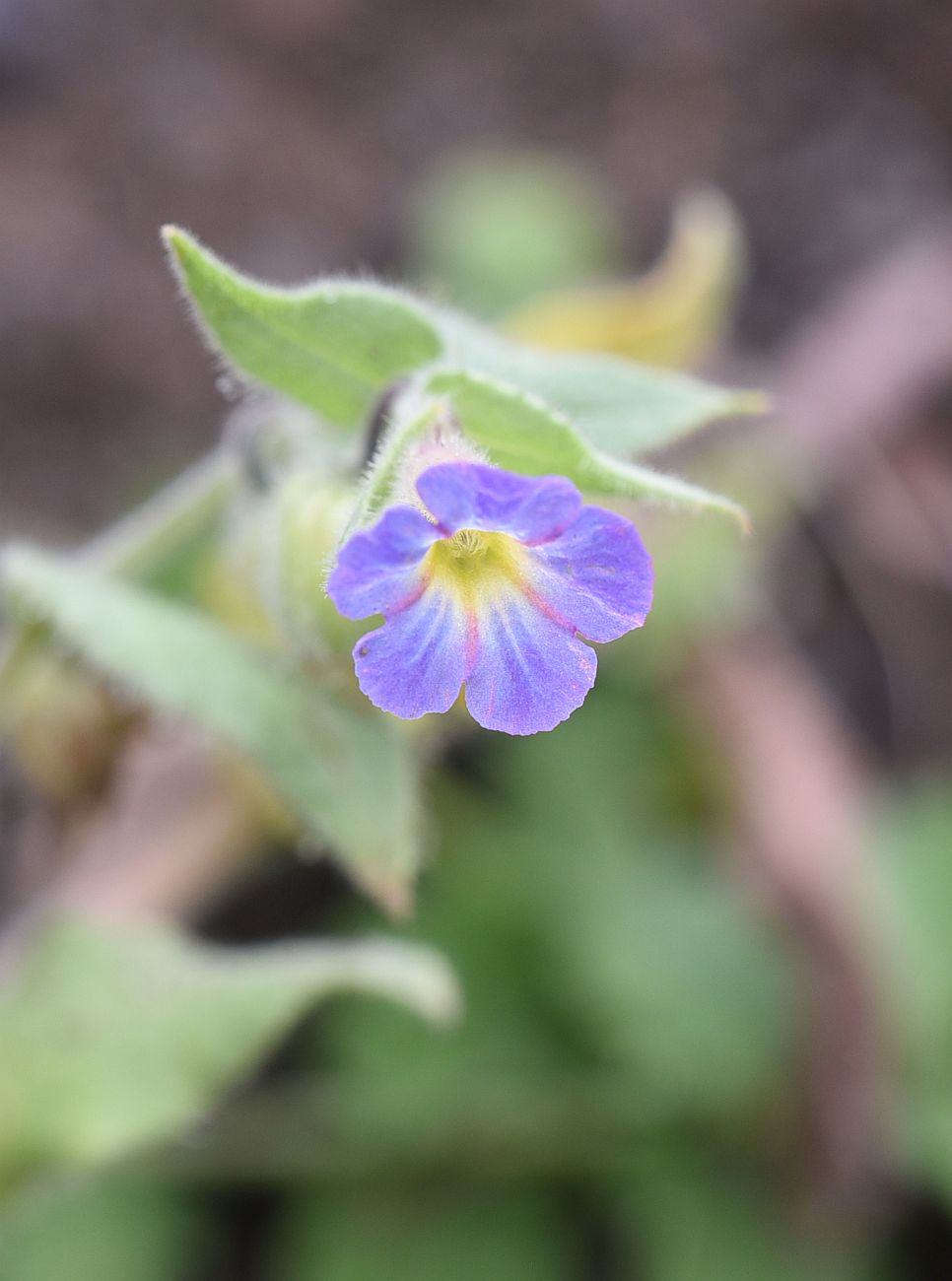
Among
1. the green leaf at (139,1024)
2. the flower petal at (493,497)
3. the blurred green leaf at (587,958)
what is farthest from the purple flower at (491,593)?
the blurred green leaf at (587,958)

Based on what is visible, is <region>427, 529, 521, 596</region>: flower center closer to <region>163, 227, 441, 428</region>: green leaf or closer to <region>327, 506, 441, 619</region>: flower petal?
<region>327, 506, 441, 619</region>: flower petal

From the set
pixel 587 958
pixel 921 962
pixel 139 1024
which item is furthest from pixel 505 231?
pixel 139 1024

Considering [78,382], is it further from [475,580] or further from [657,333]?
[475,580]

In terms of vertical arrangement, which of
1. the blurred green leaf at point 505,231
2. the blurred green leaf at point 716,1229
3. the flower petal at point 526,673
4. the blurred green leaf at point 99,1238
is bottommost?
the blurred green leaf at point 716,1229

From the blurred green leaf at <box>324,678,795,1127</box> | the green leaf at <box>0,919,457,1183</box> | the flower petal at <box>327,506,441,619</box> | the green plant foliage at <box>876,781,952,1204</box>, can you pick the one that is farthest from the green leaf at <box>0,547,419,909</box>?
A: the green plant foliage at <box>876,781,952,1204</box>

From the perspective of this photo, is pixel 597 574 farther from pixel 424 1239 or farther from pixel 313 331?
pixel 424 1239

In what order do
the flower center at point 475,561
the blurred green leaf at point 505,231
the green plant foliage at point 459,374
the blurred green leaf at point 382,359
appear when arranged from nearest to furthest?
the flower center at point 475,561 < the green plant foliage at point 459,374 < the blurred green leaf at point 382,359 < the blurred green leaf at point 505,231

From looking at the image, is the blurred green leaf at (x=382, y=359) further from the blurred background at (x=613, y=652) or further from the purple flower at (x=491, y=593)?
the blurred background at (x=613, y=652)

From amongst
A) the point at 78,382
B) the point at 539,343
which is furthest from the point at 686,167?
the point at 78,382
